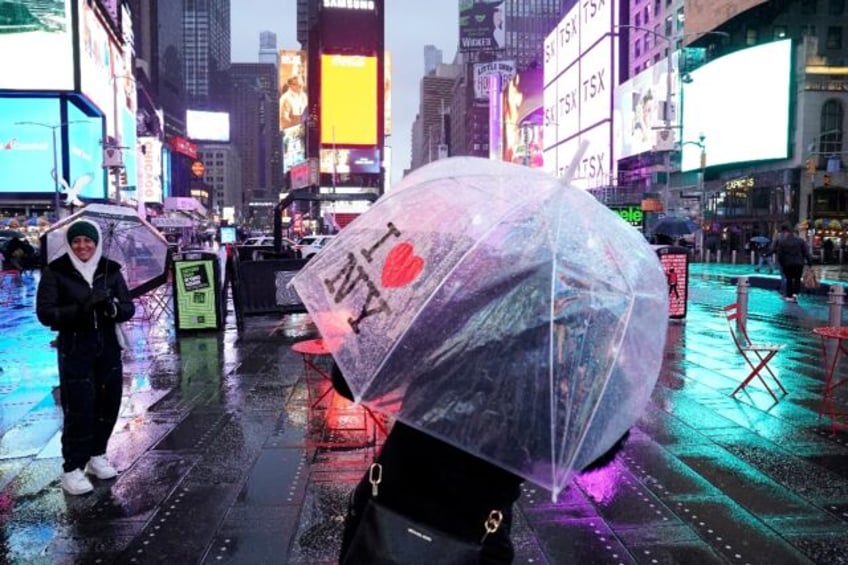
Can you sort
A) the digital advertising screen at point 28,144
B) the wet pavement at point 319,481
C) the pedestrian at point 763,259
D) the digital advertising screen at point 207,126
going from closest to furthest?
the wet pavement at point 319,481, the pedestrian at point 763,259, the digital advertising screen at point 28,144, the digital advertising screen at point 207,126

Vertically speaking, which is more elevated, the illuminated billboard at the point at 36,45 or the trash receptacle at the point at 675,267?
the illuminated billboard at the point at 36,45

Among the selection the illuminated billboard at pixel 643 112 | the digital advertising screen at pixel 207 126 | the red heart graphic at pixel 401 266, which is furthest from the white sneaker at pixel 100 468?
the digital advertising screen at pixel 207 126

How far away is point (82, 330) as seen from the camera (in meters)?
4.75

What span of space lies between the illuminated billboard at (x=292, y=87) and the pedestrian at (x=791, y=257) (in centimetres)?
11981

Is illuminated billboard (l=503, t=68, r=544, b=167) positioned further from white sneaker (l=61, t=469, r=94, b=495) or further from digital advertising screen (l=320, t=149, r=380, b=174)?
white sneaker (l=61, t=469, r=94, b=495)

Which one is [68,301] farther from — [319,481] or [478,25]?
[478,25]

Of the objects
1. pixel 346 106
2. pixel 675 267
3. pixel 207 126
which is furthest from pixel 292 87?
pixel 675 267

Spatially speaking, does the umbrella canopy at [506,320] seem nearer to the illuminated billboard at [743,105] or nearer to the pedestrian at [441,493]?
the pedestrian at [441,493]

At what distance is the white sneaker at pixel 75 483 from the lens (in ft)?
Answer: 15.8

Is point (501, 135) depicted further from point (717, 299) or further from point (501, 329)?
point (501, 329)

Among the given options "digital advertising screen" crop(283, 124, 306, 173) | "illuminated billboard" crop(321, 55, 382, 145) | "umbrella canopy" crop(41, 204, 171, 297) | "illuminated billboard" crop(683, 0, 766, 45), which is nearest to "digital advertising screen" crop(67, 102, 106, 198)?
"umbrella canopy" crop(41, 204, 171, 297)

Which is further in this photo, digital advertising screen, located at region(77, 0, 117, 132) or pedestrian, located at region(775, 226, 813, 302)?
digital advertising screen, located at region(77, 0, 117, 132)

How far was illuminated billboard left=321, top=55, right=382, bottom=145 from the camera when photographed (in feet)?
374

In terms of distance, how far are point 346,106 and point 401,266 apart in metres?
116
